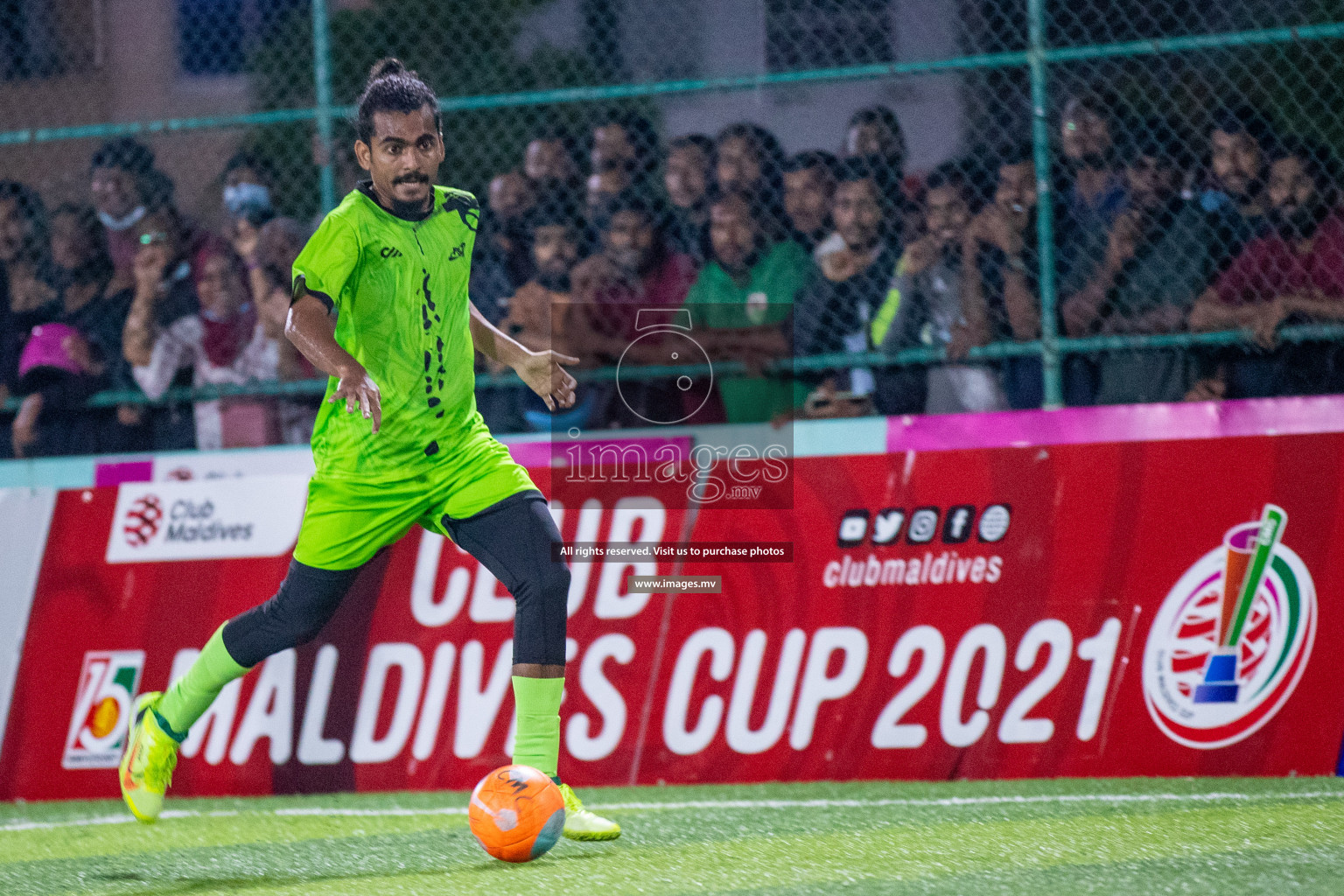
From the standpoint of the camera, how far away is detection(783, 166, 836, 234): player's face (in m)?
6.96

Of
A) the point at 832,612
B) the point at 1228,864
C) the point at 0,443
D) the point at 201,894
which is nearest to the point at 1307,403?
the point at 832,612

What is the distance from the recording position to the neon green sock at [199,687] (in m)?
5.08

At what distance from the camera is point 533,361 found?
4.96 meters

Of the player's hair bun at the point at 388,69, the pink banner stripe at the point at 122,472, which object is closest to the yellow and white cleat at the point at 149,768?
the pink banner stripe at the point at 122,472

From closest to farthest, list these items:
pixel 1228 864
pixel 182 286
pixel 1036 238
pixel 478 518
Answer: pixel 1228 864 < pixel 478 518 < pixel 1036 238 < pixel 182 286

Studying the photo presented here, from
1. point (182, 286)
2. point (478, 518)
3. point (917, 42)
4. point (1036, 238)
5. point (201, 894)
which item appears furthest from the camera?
point (917, 42)

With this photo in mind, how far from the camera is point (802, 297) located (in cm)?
690

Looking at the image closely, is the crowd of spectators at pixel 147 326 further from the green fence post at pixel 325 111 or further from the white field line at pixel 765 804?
the white field line at pixel 765 804

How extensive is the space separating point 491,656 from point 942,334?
2340mm

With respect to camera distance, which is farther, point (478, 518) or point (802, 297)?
point (802, 297)

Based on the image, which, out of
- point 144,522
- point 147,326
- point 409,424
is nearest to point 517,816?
point 409,424

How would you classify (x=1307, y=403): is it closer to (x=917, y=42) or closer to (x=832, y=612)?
(x=832, y=612)

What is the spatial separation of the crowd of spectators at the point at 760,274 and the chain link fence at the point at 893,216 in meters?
0.01

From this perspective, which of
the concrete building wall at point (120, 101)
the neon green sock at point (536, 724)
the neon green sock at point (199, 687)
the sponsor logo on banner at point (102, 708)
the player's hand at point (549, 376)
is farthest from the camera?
the concrete building wall at point (120, 101)
